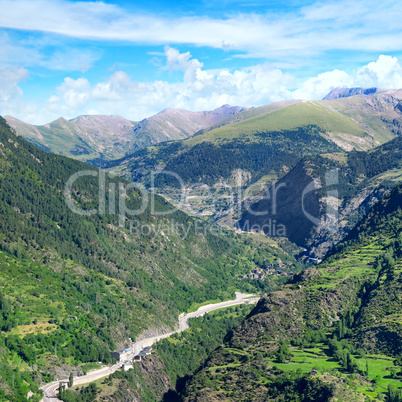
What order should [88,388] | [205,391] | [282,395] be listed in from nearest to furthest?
[282,395] < [205,391] < [88,388]

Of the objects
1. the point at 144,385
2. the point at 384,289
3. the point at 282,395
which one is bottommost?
the point at 144,385

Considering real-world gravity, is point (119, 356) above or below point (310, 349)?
below

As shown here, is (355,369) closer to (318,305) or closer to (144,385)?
(318,305)

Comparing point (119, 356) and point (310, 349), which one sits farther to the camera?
point (119, 356)

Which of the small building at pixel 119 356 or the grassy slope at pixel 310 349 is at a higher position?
the grassy slope at pixel 310 349

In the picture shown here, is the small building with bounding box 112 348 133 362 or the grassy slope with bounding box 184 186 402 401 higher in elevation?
the grassy slope with bounding box 184 186 402 401

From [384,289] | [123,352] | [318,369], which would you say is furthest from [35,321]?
[384,289]

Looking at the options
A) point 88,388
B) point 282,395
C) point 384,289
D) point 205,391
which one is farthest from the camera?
point 384,289

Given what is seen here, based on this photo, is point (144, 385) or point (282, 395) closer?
point (282, 395)

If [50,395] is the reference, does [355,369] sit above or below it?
above

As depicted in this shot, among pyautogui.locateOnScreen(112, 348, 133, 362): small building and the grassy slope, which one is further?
pyautogui.locateOnScreen(112, 348, 133, 362): small building

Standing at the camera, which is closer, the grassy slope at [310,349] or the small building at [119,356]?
the grassy slope at [310,349]
